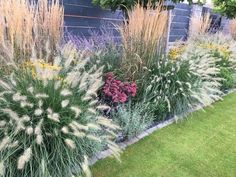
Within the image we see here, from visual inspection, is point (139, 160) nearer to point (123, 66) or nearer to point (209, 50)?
point (123, 66)

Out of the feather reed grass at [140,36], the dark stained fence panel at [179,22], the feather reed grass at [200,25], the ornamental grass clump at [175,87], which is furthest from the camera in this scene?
the dark stained fence panel at [179,22]

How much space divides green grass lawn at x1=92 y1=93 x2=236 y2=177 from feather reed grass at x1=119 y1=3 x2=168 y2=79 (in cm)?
92

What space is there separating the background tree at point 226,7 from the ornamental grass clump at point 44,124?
7.03 m

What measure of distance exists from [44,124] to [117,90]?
142 cm

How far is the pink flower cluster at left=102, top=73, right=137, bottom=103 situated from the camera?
12.0ft

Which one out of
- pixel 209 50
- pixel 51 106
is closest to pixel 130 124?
pixel 51 106

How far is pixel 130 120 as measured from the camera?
3.59 metres

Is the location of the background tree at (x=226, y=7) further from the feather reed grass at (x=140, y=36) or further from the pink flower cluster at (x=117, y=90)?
the pink flower cluster at (x=117, y=90)

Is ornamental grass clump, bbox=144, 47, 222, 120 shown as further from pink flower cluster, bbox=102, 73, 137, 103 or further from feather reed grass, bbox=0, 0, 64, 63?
feather reed grass, bbox=0, 0, 64, 63

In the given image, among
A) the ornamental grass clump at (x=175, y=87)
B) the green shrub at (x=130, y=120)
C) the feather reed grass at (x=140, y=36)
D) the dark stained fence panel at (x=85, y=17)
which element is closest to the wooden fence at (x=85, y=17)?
the dark stained fence panel at (x=85, y=17)

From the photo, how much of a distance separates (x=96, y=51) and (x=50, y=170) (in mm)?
2171

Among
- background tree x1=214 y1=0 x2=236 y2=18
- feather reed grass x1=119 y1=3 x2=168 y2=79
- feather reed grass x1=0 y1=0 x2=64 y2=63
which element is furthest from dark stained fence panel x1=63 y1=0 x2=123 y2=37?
background tree x1=214 y1=0 x2=236 y2=18

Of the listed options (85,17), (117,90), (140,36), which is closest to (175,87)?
(140,36)

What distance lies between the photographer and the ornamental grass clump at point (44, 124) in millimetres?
2318
